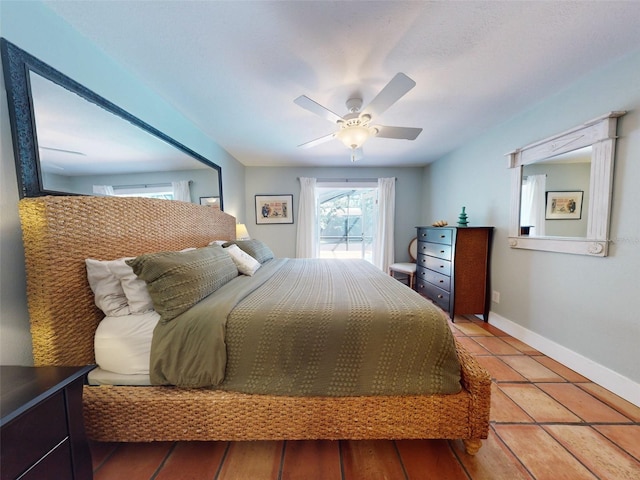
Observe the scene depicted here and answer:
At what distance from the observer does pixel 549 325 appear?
1.93 m

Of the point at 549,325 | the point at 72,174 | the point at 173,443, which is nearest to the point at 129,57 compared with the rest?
the point at 72,174

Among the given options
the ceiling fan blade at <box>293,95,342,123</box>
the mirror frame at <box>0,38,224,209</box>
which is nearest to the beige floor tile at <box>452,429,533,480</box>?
the ceiling fan blade at <box>293,95,342,123</box>

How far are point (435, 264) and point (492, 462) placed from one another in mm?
2109

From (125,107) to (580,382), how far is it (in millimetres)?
3743

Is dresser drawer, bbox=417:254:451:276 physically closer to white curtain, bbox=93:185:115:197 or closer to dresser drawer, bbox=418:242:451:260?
dresser drawer, bbox=418:242:451:260

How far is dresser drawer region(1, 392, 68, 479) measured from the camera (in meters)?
0.61

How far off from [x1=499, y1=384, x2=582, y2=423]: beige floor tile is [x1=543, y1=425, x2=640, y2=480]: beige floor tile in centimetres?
6

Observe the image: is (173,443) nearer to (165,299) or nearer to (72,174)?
Answer: (165,299)

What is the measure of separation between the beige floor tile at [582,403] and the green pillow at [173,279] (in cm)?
232

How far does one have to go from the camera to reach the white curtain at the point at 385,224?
3.98 metres

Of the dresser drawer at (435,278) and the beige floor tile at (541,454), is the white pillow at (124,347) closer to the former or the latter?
the beige floor tile at (541,454)

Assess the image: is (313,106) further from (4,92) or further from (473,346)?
(473,346)

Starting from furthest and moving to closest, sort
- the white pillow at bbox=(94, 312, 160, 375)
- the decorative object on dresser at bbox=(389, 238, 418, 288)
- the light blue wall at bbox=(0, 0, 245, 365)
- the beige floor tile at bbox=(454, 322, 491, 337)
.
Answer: the decorative object on dresser at bbox=(389, 238, 418, 288), the beige floor tile at bbox=(454, 322, 491, 337), the white pillow at bbox=(94, 312, 160, 375), the light blue wall at bbox=(0, 0, 245, 365)

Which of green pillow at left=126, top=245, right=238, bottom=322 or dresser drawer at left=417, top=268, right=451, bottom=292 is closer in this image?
green pillow at left=126, top=245, right=238, bottom=322
